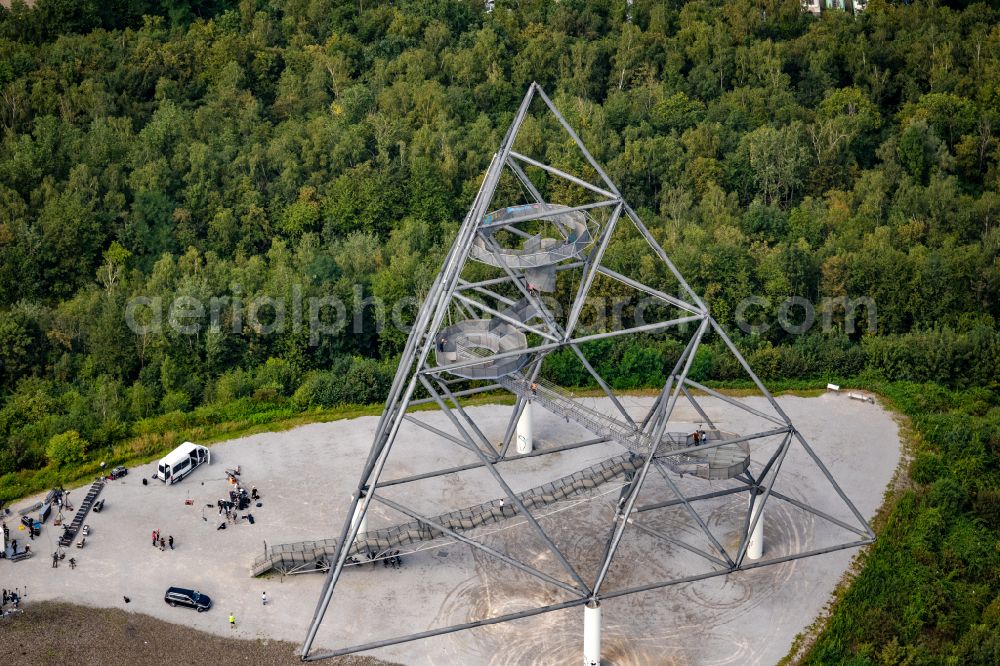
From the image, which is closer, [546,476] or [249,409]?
[546,476]

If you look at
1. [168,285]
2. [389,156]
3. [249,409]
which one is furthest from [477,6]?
[249,409]

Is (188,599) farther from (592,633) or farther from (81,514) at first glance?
(592,633)

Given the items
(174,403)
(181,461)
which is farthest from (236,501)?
(174,403)

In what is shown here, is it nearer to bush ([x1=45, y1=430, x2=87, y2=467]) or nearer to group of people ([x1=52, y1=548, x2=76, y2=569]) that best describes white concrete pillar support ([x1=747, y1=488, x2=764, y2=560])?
group of people ([x1=52, y1=548, x2=76, y2=569])

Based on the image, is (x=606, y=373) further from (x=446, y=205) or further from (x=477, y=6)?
(x=477, y=6)

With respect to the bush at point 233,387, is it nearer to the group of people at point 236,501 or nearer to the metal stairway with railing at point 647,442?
the group of people at point 236,501

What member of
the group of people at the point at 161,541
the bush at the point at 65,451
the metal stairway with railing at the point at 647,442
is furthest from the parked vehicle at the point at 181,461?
the metal stairway with railing at the point at 647,442

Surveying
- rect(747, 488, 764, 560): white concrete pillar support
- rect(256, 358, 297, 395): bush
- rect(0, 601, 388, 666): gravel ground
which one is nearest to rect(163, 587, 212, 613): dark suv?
rect(0, 601, 388, 666): gravel ground

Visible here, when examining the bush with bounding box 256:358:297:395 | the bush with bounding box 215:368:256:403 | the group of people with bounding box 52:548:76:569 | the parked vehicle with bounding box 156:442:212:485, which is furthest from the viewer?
the bush with bounding box 256:358:297:395

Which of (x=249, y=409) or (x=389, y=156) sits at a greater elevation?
(x=389, y=156)
